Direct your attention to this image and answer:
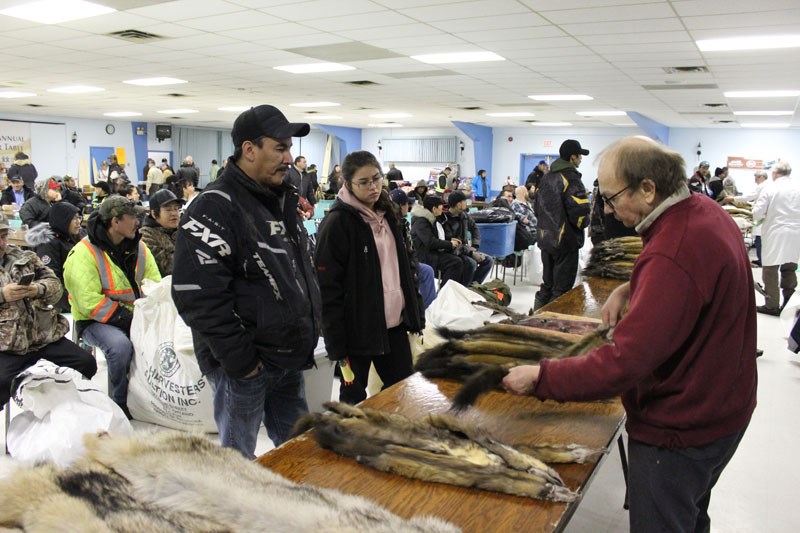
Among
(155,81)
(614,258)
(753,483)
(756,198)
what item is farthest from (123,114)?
(753,483)

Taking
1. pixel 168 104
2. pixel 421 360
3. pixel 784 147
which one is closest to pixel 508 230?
pixel 421 360

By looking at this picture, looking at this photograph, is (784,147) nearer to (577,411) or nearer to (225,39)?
(225,39)

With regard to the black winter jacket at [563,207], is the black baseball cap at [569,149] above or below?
above

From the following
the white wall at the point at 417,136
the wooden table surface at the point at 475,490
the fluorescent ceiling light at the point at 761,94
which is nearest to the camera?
the wooden table surface at the point at 475,490

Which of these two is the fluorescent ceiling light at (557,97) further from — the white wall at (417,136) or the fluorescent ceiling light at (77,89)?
the white wall at (417,136)

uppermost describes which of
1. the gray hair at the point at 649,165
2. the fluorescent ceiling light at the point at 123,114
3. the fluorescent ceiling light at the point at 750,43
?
the fluorescent ceiling light at the point at 123,114

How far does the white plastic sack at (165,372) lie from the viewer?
10.8 ft

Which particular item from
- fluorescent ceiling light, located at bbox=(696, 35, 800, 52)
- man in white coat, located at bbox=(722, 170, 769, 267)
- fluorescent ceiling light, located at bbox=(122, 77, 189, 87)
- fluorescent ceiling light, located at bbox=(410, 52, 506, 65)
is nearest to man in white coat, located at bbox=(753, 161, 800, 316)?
man in white coat, located at bbox=(722, 170, 769, 267)

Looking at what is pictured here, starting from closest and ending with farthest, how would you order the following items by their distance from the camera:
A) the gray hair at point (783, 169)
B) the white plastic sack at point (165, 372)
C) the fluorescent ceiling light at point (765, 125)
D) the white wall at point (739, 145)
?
the white plastic sack at point (165, 372) → the gray hair at point (783, 169) → the fluorescent ceiling light at point (765, 125) → the white wall at point (739, 145)

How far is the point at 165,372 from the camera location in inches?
132

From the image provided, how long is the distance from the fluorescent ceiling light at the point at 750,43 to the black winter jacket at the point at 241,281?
5.64 m

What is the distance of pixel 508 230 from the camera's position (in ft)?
24.1

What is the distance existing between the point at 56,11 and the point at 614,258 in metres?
5.16

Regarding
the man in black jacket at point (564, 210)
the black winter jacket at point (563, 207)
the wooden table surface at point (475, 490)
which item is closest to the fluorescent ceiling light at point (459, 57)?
the man in black jacket at point (564, 210)
